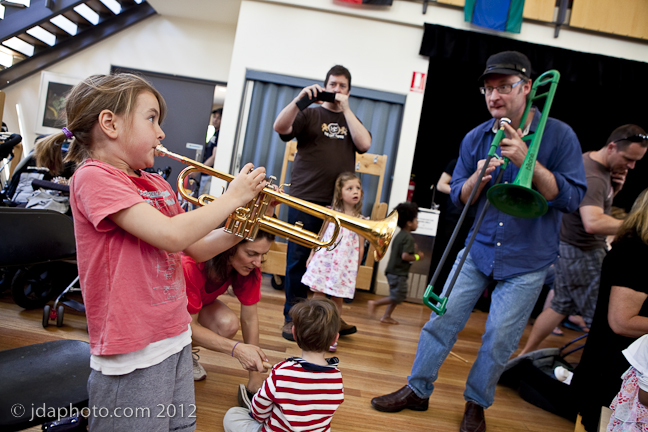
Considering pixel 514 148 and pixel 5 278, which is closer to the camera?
pixel 514 148

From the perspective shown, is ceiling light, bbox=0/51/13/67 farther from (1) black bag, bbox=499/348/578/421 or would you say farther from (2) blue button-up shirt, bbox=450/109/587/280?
(1) black bag, bbox=499/348/578/421

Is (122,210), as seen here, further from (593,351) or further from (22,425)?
(593,351)

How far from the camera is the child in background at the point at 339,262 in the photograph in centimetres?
295

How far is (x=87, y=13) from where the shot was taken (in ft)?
19.9

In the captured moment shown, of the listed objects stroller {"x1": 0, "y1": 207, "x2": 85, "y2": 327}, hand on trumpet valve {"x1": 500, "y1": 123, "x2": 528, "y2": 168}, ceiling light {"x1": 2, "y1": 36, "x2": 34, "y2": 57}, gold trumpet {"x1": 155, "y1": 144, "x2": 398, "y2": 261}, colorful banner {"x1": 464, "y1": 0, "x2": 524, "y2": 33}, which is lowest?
stroller {"x1": 0, "y1": 207, "x2": 85, "y2": 327}

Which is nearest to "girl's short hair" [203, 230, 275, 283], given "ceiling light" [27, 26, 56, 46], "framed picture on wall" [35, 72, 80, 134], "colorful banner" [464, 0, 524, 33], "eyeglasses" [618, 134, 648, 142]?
"eyeglasses" [618, 134, 648, 142]

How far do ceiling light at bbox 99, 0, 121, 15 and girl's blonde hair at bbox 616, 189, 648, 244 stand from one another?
6698mm

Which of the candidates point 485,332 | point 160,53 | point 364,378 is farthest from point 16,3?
point 485,332

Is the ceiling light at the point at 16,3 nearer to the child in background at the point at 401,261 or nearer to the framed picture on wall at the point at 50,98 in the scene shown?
the framed picture on wall at the point at 50,98

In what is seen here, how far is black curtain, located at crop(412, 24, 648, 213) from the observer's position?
4863 mm

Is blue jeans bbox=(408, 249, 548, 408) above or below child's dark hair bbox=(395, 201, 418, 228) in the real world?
below

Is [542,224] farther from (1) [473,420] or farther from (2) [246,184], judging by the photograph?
(2) [246,184]

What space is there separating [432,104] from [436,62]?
2.69 ft

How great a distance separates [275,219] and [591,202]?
7.43ft
